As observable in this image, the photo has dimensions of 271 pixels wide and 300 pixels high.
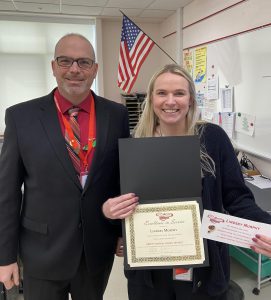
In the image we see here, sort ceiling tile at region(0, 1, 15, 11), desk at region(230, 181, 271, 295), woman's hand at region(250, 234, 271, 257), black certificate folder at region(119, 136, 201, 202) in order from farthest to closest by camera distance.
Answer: ceiling tile at region(0, 1, 15, 11) < desk at region(230, 181, 271, 295) < black certificate folder at region(119, 136, 201, 202) < woman's hand at region(250, 234, 271, 257)

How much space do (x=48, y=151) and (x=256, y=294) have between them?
2035 mm

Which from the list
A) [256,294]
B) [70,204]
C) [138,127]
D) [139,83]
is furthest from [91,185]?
[139,83]

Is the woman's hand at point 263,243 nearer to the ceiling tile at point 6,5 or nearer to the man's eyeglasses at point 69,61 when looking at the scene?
the man's eyeglasses at point 69,61

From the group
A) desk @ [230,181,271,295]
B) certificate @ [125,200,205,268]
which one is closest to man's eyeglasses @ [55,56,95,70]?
certificate @ [125,200,205,268]

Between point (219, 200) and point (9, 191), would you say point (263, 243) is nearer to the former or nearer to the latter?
point (219, 200)

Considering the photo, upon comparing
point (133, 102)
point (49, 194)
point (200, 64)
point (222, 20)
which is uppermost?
point (222, 20)

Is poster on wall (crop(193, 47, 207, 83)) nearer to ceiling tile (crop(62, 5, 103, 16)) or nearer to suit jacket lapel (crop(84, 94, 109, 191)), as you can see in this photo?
ceiling tile (crop(62, 5, 103, 16))

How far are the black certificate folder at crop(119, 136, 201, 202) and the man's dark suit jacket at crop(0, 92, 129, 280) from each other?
0.67 ft

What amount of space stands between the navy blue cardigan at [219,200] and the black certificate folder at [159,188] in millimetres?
82

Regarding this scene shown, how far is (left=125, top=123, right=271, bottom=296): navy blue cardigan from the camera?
3.52 ft

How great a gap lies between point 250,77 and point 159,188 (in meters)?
2.28

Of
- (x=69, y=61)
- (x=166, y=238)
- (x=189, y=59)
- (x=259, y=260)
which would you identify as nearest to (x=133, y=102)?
(x=189, y=59)

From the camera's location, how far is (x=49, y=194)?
1.18 m

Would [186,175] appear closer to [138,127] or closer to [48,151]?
[138,127]
